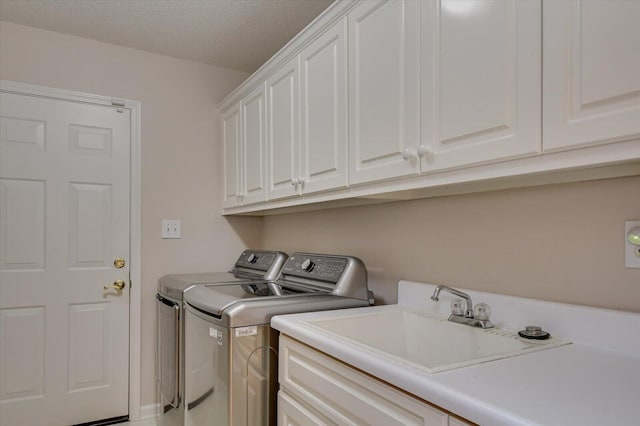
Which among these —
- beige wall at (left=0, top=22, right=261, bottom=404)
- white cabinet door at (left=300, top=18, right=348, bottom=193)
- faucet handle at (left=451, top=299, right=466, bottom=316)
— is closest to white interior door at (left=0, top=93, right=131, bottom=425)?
beige wall at (left=0, top=22, right=261, bottom=404)

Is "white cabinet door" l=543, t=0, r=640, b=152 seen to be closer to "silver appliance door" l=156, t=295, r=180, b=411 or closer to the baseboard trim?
"silver appliance door" l=156, t=295, r=180, b=411

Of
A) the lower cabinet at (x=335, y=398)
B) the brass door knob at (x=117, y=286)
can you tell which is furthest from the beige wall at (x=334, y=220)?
the lower cabinet at (x=335, y=398)

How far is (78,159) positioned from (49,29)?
0.76 metres

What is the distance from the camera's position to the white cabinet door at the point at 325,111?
1649 mm

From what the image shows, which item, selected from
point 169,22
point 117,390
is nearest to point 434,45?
point 169,22

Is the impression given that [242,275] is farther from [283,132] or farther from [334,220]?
[283,132]

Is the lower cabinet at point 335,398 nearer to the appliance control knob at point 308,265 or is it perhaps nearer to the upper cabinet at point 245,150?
the appliance control knob at point 308,265

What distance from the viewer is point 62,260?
A: 8.04 feet

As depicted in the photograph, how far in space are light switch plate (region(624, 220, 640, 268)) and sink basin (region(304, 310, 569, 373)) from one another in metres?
0.27

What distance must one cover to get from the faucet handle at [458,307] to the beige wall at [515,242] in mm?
94

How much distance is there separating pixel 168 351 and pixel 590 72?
2214mm

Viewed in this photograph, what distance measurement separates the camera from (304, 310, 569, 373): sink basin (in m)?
1.26

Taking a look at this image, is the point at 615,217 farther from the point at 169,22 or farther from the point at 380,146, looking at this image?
the point at 169,22

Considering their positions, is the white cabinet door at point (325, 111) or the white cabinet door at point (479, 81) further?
the white cabinet door at point (325, 111)
